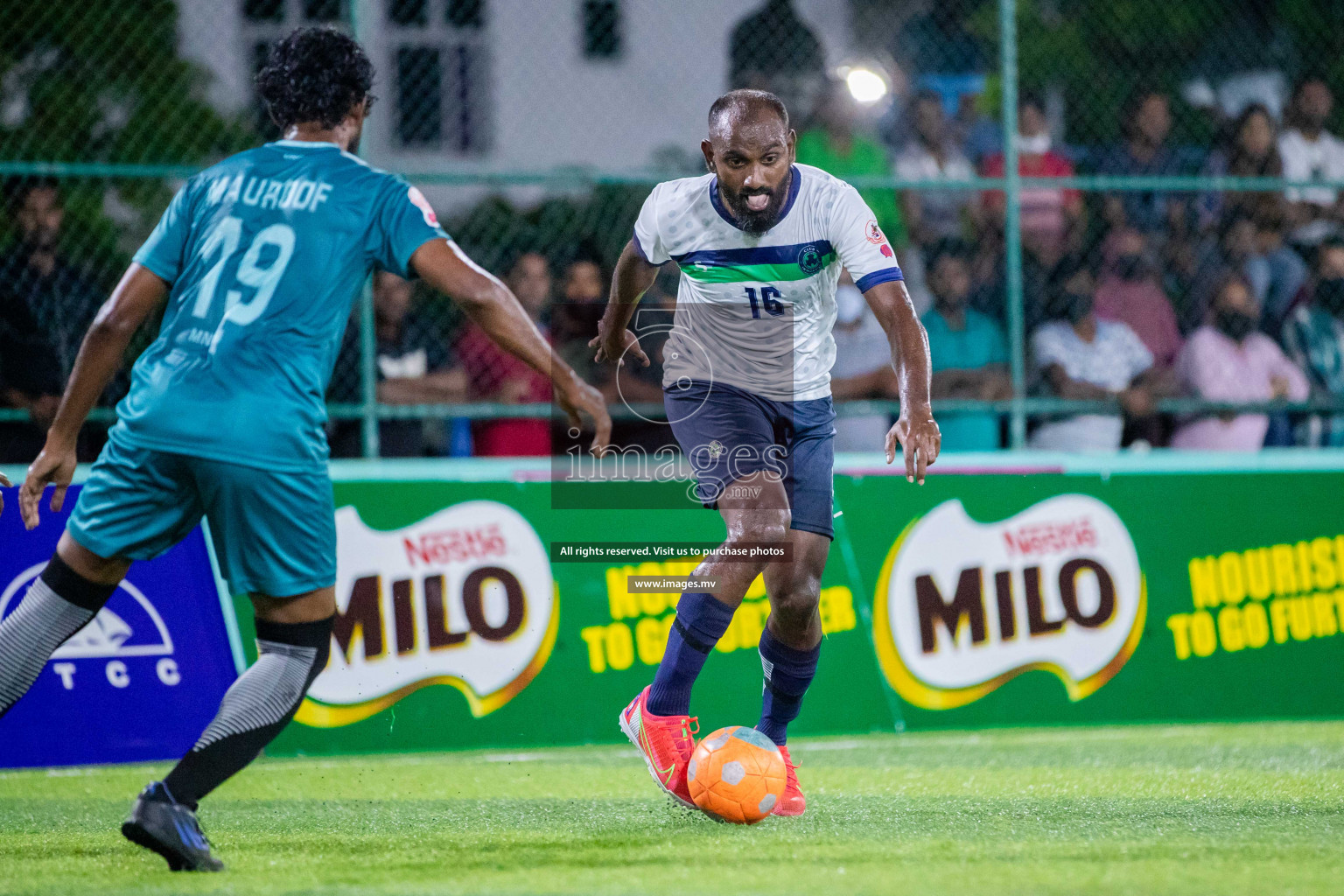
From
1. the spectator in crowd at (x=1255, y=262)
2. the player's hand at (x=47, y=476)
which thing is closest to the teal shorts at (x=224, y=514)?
the player's hand at (x=47, y=476)

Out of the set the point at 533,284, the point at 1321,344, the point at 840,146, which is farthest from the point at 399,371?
the point at 1321,344

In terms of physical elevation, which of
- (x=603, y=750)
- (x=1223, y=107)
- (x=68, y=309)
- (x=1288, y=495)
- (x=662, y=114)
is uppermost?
(x=662, y=114)

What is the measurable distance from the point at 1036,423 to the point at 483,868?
17.0 feet

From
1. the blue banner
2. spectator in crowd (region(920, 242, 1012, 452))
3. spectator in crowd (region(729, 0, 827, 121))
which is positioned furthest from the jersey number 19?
spectator in crowd (region(729, 0, 827, 121))

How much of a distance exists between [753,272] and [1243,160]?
534cm

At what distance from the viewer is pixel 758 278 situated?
503cm

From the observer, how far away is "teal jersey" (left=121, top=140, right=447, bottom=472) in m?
3.77

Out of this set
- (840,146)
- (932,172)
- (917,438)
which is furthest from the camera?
(932,172)

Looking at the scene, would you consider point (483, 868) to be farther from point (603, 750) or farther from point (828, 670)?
point (828, 670)

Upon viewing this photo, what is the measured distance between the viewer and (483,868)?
388 cm

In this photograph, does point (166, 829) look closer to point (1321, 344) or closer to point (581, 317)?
point (581, 317)

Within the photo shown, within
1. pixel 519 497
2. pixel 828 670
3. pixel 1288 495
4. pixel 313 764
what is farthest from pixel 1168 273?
pixel 313 764

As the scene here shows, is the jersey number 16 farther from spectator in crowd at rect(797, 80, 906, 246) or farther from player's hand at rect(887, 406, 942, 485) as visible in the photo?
spectator in crowd at rect(797, 80, 906, 246)

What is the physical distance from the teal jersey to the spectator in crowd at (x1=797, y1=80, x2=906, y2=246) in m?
5.30
